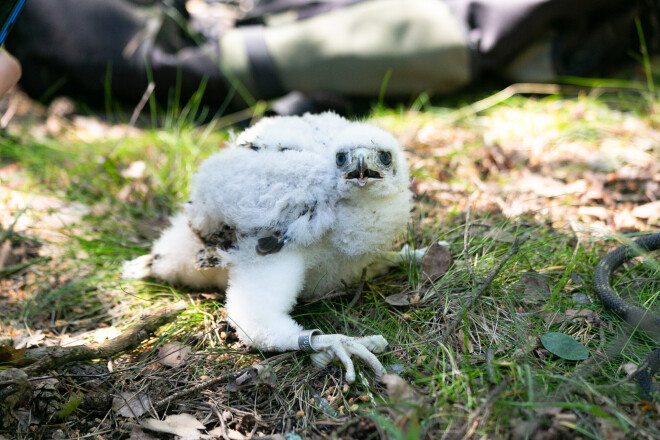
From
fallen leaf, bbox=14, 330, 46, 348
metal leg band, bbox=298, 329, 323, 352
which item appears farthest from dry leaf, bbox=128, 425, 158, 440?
fallen leaf, bbox=14, 330, 46, 348

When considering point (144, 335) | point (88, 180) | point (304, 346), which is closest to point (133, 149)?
point (88, 180)

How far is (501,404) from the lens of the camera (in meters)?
1.69

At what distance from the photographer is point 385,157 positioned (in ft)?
7.17

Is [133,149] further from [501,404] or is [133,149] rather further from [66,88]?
[501,404]

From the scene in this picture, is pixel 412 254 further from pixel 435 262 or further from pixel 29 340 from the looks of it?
pixel 29 340

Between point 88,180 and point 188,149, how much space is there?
682mm

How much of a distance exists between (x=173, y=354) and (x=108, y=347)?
26 cm

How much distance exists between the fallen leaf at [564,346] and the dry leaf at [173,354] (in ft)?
4.81

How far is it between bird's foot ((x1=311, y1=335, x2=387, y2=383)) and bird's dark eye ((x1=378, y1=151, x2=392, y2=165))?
2.34ft

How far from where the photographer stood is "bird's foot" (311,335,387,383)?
196 centimetres

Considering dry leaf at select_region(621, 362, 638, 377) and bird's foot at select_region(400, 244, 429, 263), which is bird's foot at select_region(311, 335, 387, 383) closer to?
bird's foot at select_region(400, 244, 429, 263)

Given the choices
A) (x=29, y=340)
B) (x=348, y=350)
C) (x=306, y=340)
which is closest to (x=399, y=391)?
(x=348, y=350)

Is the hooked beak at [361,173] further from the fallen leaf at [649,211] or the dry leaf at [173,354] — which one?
the fallen leaf at [649,211]

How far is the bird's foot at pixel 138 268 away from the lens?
2631mm
